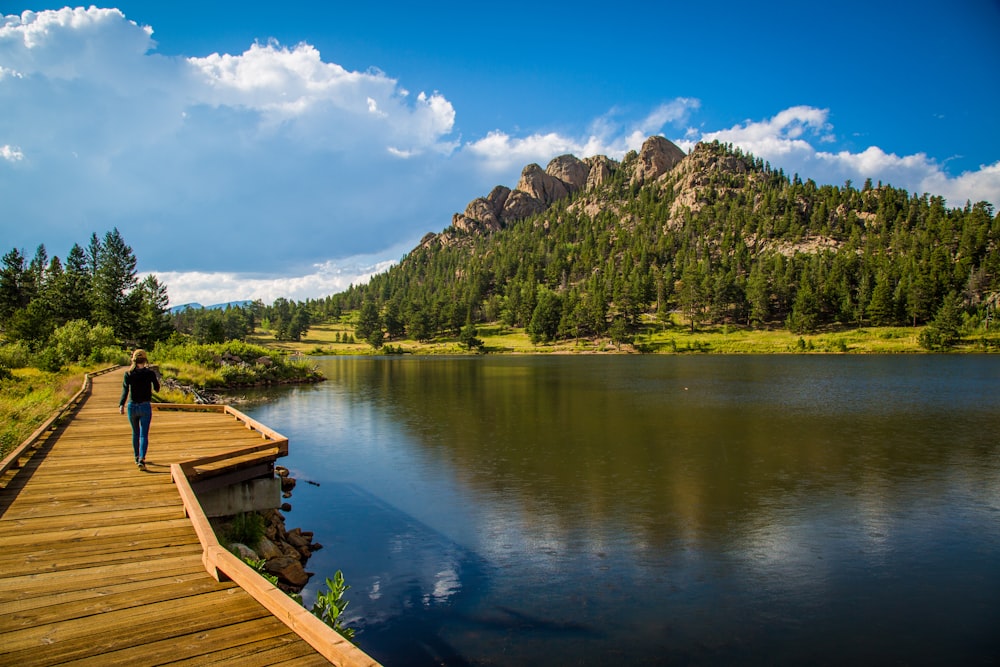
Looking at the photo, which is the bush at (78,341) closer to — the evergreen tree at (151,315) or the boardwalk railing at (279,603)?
the evergreen tree at (151,315)

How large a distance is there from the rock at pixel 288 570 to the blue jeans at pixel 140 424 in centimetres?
466

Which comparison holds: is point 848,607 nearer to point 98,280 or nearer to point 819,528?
point 819,528

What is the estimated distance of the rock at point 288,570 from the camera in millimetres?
13508

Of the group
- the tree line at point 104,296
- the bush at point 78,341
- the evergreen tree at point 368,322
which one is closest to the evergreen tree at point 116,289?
the tree line at point 104,296

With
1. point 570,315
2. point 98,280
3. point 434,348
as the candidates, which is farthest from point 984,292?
point 98,280

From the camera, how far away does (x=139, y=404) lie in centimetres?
1438

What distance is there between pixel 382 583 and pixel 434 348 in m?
155

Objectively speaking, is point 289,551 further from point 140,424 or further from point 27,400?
point 27,400

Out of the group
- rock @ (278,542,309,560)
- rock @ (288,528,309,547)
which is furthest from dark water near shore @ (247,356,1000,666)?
rock @ (288,528,309,547)

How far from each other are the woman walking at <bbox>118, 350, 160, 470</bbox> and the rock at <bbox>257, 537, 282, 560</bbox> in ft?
12.3

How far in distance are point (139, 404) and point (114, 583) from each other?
26.7 ft

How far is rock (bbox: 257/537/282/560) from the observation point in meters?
14.2

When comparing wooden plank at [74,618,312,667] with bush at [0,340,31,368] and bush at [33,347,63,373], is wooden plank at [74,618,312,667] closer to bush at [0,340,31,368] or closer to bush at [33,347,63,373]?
bush at [0,340,31,368]

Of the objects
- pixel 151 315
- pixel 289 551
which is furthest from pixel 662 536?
pixel 151 315
